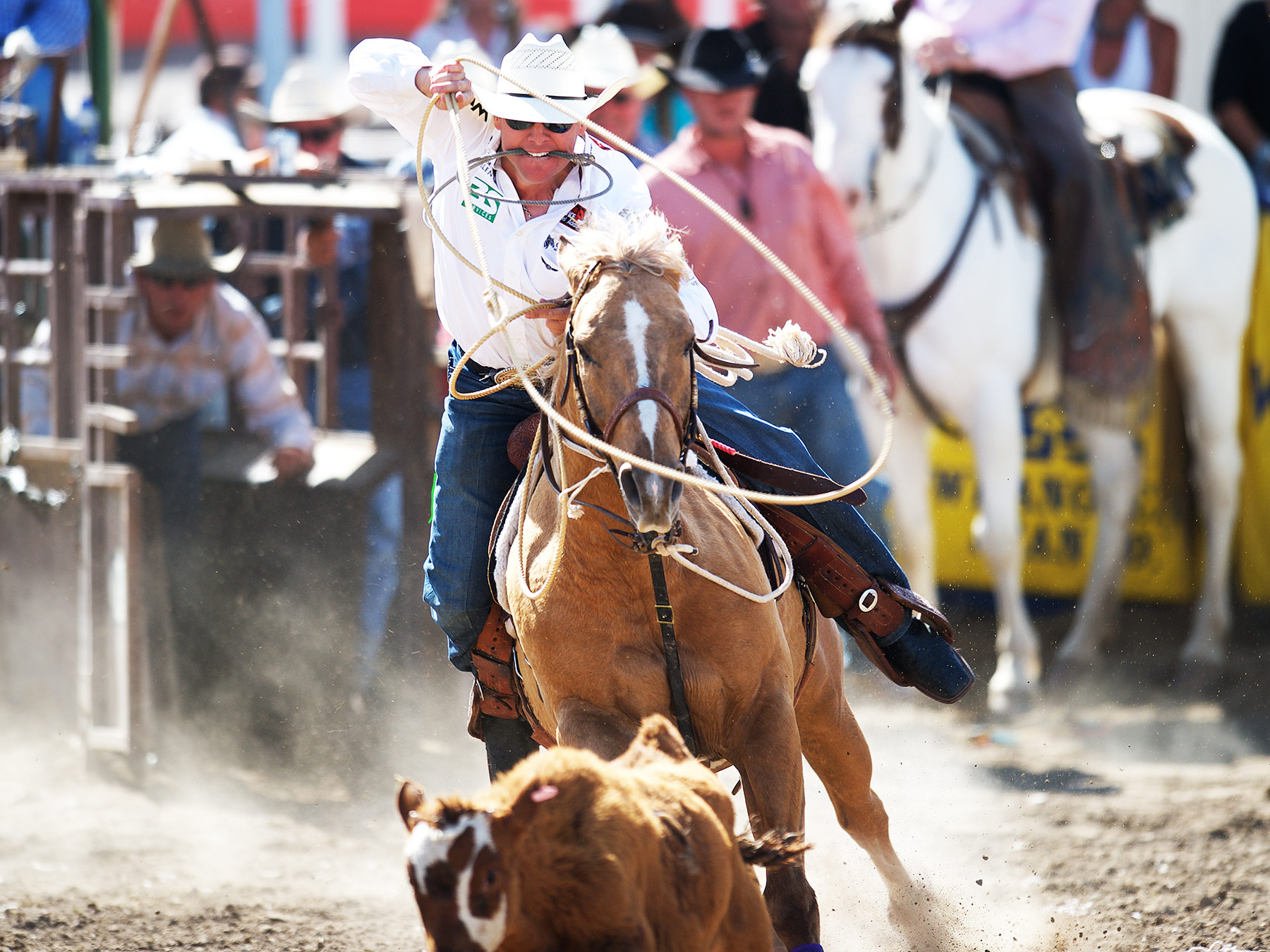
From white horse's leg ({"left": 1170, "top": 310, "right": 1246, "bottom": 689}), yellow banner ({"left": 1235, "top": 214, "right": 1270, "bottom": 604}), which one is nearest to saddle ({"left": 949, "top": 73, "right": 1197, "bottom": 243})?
white horse's leg ({"left": 1170, "top": 310, "right": 1246, "bottom": 689})

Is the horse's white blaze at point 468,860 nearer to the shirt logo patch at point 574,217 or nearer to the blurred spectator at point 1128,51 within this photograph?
the shirt logo patch at point 574,217

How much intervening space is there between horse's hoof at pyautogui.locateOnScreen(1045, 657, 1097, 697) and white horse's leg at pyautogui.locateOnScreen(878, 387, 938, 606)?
80cm

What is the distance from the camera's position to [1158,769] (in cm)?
652

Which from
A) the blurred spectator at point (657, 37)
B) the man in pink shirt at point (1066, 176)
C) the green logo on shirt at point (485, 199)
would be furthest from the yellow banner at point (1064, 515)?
the green logo on shirt at point (485, 199)

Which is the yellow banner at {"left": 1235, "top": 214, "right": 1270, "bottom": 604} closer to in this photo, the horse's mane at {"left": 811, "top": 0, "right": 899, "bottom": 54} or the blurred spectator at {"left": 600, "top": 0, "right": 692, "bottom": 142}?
the horse's mane at {"left": 811, "top": 0, "right": 899, "bottom": 54}

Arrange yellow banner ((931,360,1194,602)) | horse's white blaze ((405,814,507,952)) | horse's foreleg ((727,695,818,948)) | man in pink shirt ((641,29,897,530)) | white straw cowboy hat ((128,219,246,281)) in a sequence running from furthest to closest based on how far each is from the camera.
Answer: yellow banner ((931,360,1194,602)) < man in pink shirt ((641,29,897,530)) < white straw cowboy hat ((128,219,246,281)) < horse's foreleg ((727,695,818,948)) < horse's white blaze ((405,814,507,952))

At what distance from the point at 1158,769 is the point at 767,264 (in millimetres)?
2878

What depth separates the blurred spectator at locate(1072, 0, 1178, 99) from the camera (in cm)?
915

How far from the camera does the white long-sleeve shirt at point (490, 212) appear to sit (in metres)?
3.29

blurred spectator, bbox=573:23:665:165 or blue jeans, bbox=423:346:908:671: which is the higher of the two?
blurred spectator, bbox=573:23:665:165

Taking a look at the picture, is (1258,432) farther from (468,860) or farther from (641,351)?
(468,860)

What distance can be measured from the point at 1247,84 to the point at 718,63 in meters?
3.79

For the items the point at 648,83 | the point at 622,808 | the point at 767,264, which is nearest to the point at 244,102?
the point at 648,83

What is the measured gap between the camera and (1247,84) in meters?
8.86
